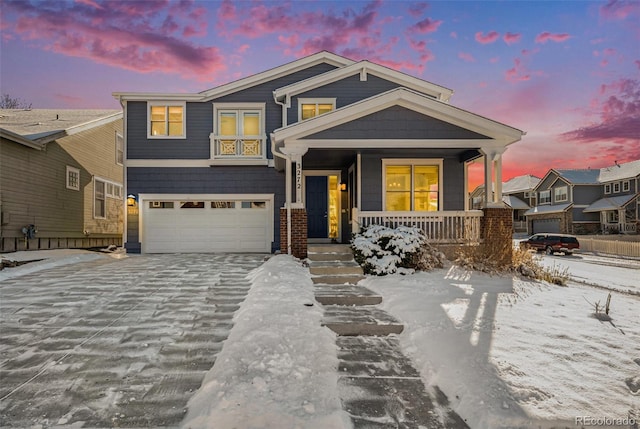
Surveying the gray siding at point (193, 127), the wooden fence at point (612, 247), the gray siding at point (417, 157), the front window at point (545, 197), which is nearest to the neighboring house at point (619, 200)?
the front window at point (545, 197)

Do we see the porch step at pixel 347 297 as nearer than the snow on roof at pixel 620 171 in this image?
Yes

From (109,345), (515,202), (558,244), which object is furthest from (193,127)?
(515,202)

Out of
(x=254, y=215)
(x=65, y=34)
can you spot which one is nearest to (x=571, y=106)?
(x=254, y=215)

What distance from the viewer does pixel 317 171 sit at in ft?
39.0

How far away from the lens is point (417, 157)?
10.1 metres

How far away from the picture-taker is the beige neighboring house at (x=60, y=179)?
10953mm

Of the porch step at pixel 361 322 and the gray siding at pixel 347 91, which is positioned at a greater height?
the gray siding at pixel 347 91

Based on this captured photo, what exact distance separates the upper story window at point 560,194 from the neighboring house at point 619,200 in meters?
2.37

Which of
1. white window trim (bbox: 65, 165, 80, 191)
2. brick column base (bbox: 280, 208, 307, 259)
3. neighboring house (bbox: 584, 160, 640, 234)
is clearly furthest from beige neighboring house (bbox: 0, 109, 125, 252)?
neighboring house (bbox: 584, 160, 640, 234)

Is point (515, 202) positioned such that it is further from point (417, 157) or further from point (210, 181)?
point (210, 181)

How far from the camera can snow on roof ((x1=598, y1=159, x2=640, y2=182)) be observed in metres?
30.6

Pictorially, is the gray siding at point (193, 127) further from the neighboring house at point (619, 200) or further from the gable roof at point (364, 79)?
the neighboring house at point (619, 200)

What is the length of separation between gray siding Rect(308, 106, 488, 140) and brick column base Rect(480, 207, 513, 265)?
7.15ft

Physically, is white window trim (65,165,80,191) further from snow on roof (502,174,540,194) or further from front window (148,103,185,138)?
snow on roof (502,174,540,194)
